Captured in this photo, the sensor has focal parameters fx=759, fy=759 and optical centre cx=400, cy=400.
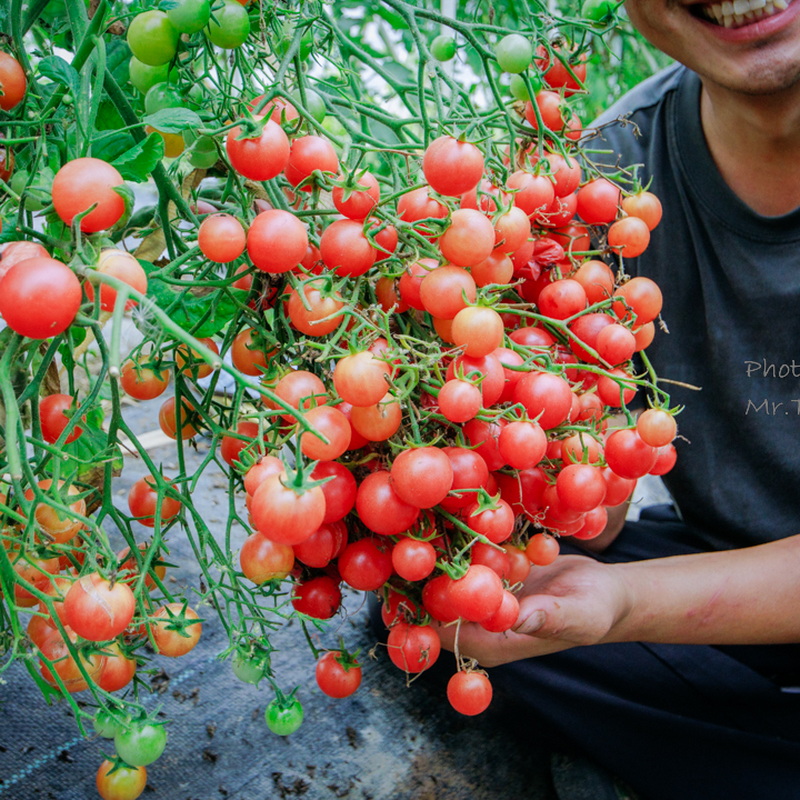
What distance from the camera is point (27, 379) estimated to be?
541 mm

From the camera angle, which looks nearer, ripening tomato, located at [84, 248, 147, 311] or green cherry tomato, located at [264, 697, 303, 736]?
ripening tomato, located at [84, 248, 147, 311]

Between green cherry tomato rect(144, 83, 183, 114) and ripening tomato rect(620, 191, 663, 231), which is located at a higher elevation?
green cherry tomato rect(144, 83, 183, 114)

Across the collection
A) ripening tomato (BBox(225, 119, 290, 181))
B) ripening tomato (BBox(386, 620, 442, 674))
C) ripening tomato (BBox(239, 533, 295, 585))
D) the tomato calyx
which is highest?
ripening tomato (BBox(225, 119, 290, 181))

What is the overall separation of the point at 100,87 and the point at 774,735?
1.12 metres

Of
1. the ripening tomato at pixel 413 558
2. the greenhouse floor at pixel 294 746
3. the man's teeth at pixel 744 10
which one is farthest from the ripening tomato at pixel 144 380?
the man's teeth at pixel 744 10

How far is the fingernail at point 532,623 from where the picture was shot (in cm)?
72

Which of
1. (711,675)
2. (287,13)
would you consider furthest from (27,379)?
(711,675)

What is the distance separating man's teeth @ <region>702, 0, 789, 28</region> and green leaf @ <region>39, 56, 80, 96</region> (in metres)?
0.76

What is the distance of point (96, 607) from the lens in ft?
1.54

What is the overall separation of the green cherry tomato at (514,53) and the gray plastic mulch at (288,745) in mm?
755

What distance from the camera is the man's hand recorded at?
0.75 meters

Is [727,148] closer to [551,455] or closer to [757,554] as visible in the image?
[757,554]

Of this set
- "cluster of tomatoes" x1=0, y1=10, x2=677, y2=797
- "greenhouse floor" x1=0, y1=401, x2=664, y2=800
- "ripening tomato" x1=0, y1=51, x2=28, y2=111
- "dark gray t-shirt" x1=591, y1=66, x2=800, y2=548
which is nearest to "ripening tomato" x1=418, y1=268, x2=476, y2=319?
"cluster of tomatoes" x1=0, y1=10, x2=677, y2=797

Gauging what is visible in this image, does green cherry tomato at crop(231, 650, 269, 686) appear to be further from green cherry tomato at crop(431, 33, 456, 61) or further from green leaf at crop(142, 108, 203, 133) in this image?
green cherry tomato at crop(431, 33, 456, 61)
